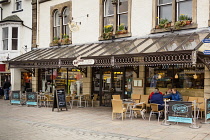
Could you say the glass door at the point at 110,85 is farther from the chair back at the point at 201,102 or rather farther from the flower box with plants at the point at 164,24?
the chair back at the point at 201,102

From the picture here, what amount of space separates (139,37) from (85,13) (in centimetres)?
454

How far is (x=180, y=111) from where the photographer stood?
9.80 meters

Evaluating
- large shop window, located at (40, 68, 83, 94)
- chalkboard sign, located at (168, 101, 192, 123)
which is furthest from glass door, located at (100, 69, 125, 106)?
chalkboard sign, located at (168, 101, 192, 123)

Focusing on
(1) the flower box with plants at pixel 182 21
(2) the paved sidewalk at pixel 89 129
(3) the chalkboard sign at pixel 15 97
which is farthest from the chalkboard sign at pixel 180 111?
(3) the chalkboard sign at pixel 15 97

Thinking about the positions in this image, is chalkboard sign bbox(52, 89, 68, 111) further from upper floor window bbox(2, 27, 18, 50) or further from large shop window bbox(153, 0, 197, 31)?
upper floor window bbox(2, 27, 18, 50)

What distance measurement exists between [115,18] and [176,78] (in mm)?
5044

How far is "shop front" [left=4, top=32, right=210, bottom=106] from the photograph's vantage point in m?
10.7

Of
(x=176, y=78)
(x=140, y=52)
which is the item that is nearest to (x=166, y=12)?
(x=176, y=78)

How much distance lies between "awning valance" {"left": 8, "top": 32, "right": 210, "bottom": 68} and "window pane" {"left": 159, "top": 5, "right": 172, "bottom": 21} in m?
1.20

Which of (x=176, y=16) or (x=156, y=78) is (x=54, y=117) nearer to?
(x=156, y=78)

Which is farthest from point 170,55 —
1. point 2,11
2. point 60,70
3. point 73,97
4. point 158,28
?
point 2,11

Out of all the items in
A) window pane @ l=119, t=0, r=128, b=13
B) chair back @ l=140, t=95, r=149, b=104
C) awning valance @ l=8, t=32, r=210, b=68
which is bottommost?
chair back @ l=140, t=95, r=149, b=104

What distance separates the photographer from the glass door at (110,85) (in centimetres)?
1555

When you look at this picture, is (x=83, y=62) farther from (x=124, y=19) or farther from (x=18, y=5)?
(x=18, y=5)
